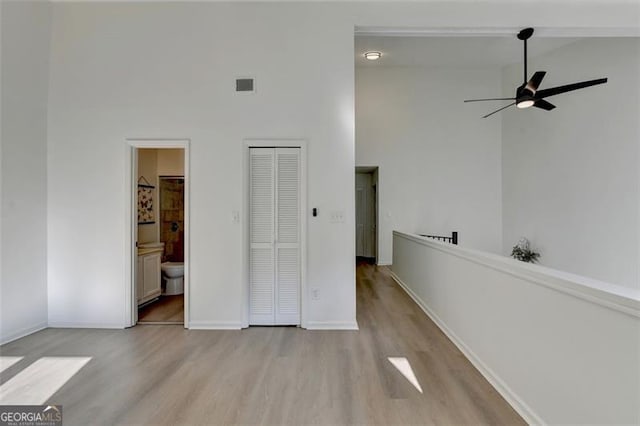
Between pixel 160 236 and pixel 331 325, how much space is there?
382 centimetres

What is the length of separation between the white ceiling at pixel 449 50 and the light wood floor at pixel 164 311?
17.1 feet

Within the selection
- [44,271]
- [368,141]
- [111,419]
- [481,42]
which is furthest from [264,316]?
[481,42]

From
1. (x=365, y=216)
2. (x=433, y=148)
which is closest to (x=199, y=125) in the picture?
(x=433, y=148)

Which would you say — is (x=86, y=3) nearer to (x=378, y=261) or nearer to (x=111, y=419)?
(x=111, y=419)

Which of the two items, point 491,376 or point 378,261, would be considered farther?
point 378,261

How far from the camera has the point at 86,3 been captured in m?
3.75

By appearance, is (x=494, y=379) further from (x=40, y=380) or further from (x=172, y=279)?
(x=172, y=279)

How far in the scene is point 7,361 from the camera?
2848mm

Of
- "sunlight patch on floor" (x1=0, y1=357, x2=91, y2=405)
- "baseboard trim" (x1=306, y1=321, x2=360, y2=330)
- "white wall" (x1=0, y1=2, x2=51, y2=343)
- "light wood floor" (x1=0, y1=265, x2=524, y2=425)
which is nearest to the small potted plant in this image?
"light wood floor" (x1=0, y1=265, x2=524, y2=425)

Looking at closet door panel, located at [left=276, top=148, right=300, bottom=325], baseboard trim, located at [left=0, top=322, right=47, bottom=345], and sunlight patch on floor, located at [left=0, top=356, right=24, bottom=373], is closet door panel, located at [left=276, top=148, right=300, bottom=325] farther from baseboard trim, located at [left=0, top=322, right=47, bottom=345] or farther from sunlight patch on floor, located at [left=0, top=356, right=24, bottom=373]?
baseboard trim, located at [left=0, top=322, right=47, bottom=345]

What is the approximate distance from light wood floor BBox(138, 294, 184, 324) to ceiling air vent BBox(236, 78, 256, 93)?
2860 mm

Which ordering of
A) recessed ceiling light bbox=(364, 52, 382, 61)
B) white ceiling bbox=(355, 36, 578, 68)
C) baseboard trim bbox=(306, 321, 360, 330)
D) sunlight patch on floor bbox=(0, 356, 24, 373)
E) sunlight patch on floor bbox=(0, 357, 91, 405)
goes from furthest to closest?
recessed ceiling light bbox=(364, 52, 382, 61)
white ceiling bbox=(355, 36, 578, 68)
baseboard trim bbox=(306, 321, 360, 330)
sunlight patch on floor bbox=(0, 356, 24, 373)
sunlight patch on floor bbox=(0, 357, 91, 405)

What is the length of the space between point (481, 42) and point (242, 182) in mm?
5240

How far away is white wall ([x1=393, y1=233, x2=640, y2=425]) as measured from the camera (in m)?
1.43
